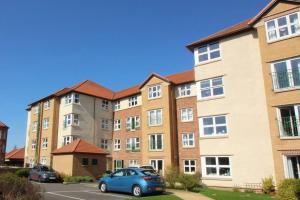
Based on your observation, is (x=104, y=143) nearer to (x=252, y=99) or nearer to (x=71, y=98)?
(x=71, y=98)

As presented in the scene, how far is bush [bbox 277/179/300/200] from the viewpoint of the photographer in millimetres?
13242

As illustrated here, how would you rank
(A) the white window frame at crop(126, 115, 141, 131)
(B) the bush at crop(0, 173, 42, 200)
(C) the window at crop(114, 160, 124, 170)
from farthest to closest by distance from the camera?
(C) the window at crop(114, 160, 124, 170), (A) the white window frame at crop(126, 115, 141, 131), (B) the bush at crop(0, 173, 42, 200)

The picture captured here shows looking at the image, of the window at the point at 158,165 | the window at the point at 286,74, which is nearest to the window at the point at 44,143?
the window at the point at 158,165

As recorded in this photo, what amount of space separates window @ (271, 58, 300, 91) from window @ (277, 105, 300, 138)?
1.53 m

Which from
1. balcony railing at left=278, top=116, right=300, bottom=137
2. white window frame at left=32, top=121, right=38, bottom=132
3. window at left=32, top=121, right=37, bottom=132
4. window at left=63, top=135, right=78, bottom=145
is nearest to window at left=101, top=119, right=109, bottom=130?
window at left=63, top=135, right=78, bottom=145

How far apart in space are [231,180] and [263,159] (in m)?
2.94

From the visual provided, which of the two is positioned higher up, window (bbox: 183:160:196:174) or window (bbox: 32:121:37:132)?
window (bbox: 32:121:37:132)

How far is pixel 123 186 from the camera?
17.5 metres

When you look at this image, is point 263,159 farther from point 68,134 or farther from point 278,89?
point 68,134

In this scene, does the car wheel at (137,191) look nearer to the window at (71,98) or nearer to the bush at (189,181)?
the bush at (189,181)

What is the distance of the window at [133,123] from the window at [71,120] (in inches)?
272

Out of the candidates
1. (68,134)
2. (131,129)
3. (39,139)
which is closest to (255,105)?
(131,129)

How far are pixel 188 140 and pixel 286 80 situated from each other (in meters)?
13.7

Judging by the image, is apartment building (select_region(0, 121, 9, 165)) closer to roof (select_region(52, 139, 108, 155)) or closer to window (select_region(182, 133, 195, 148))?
roof (select_region(52, 139, 108, 155))
